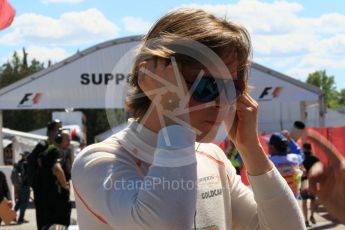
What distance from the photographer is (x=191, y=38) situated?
1553mm

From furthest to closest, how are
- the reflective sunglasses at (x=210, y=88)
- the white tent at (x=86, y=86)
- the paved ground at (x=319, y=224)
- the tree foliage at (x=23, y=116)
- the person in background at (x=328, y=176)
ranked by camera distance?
A: 1. the tree foliage at (x=23, y=116)
2. the white tent at (x=86, y=86)
3. the paved ground at (x=319, y=224)
4. the person in background at (x=328, y=176)
5. the reflective sunglasses at (x=210, y=88)

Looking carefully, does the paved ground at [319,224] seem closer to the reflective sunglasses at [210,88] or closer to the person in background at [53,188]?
the person in background at [53,188]

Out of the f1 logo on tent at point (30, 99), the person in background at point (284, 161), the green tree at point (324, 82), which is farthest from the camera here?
the green tree at point (324, 82)

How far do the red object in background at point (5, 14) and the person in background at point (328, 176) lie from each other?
4378 millimetres

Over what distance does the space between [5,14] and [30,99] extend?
12.5 meters

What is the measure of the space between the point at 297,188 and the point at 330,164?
268 inches

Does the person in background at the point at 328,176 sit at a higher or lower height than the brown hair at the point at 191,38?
lower

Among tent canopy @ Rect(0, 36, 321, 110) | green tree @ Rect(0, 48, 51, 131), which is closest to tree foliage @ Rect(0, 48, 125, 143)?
green tree @ Rect(0, 48, 51, 131)

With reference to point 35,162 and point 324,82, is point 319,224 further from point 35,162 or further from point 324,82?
point 324,82

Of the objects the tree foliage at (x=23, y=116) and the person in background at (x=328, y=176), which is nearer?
the person in background at (x=328, y=176)

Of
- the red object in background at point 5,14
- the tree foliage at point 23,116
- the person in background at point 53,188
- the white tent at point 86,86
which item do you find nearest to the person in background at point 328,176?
the red object in background at point 5,14

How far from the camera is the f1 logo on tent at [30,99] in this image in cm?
1784

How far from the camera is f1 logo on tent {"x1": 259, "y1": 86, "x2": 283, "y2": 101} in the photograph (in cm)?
1761

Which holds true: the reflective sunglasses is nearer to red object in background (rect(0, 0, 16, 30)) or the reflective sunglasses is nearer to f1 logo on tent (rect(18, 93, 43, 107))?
red object in background (rect(0, 0, 16, 30))
